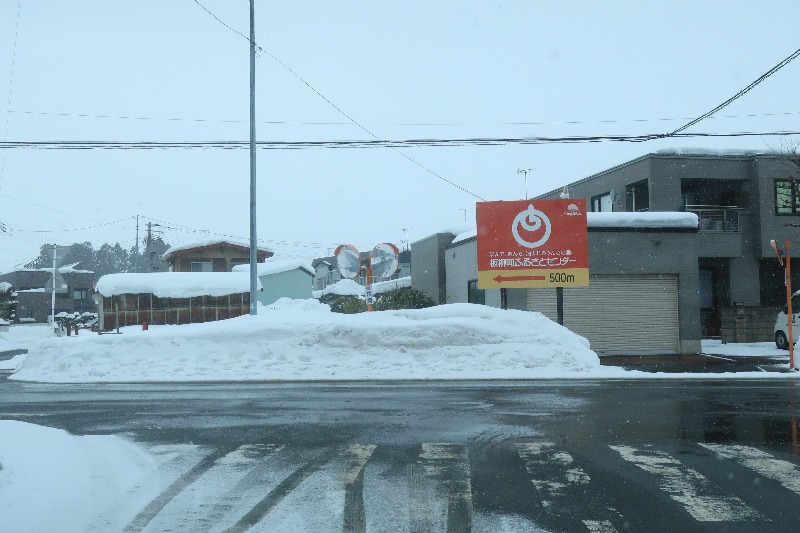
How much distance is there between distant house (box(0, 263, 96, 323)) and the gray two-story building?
52.3 m

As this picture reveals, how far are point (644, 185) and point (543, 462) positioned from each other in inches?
995

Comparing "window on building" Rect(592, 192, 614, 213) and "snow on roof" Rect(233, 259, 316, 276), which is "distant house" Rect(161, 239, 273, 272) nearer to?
"snow on roof" Rect(233, 259, 316, 276)

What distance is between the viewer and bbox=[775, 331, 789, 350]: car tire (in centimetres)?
2270

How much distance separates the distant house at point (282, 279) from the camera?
46.9 metres

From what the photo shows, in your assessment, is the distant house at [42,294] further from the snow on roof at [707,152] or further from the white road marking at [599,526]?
the white road marking at [599,526]

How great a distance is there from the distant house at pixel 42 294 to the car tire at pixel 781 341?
2456 inches

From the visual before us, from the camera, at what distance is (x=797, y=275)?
96.3ft

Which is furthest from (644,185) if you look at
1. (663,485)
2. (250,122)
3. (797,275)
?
(663,485)

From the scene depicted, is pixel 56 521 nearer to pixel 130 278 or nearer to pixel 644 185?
pixel 644 185

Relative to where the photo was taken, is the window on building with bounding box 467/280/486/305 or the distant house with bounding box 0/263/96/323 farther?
the distant house with bounding box 0/263/96/323

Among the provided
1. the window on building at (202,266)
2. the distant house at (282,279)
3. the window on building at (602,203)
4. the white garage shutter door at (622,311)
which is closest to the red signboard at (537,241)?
the white garage shutter door at (622,311)

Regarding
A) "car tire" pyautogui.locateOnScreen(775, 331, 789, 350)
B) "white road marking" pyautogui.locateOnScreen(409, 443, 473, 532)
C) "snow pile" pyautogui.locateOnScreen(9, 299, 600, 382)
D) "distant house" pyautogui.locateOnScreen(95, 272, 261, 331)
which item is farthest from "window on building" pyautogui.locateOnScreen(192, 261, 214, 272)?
"white road marking" pyautogui.locateOnScreen(409, 443, 473, 532)

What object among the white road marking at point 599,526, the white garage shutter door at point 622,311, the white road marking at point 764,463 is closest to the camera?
the white road marking at point 599,526

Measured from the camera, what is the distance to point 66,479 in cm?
607
